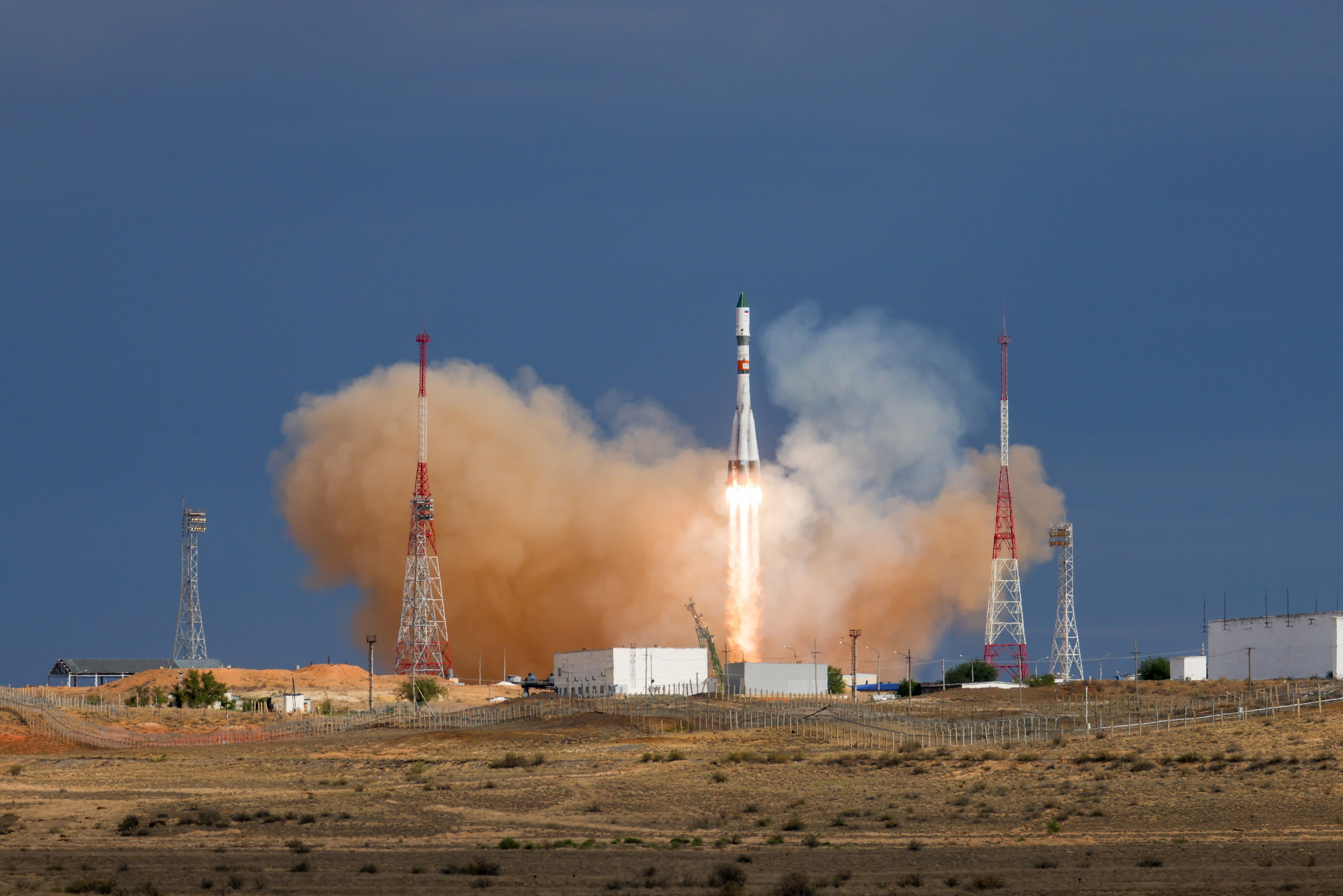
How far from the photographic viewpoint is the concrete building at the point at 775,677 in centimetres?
9931

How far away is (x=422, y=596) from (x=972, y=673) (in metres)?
42.6

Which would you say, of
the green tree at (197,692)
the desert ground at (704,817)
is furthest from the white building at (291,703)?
the desert ground at (704,817)

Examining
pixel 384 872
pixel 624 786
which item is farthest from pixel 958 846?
pixel 624 786

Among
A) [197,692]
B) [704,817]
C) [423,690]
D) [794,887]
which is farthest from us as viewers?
[423,690]

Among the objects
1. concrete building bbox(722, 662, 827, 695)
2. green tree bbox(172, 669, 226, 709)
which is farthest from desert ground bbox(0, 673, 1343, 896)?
green tree bbox(172, 669, 226, 709)

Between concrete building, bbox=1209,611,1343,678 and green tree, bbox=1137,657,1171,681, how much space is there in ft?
28.1

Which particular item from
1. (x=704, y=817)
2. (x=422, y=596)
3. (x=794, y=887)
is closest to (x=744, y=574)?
(x=422, y=596)

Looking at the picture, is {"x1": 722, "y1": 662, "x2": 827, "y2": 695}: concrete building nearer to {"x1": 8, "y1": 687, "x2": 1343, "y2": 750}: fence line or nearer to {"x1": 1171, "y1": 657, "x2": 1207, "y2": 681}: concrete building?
{"x1": 8, "y1": 687, "x2": 1343, "y2": 750}: fence line

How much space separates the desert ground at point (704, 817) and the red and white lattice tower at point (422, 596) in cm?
4166

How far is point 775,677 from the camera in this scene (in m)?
100

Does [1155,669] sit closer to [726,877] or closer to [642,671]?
[642,671]

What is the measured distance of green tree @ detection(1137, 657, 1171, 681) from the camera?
120 meters

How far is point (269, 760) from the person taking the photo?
65000mm

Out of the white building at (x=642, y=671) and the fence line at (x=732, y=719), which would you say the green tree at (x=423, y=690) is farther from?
the fence line at (x=732, y=719)
